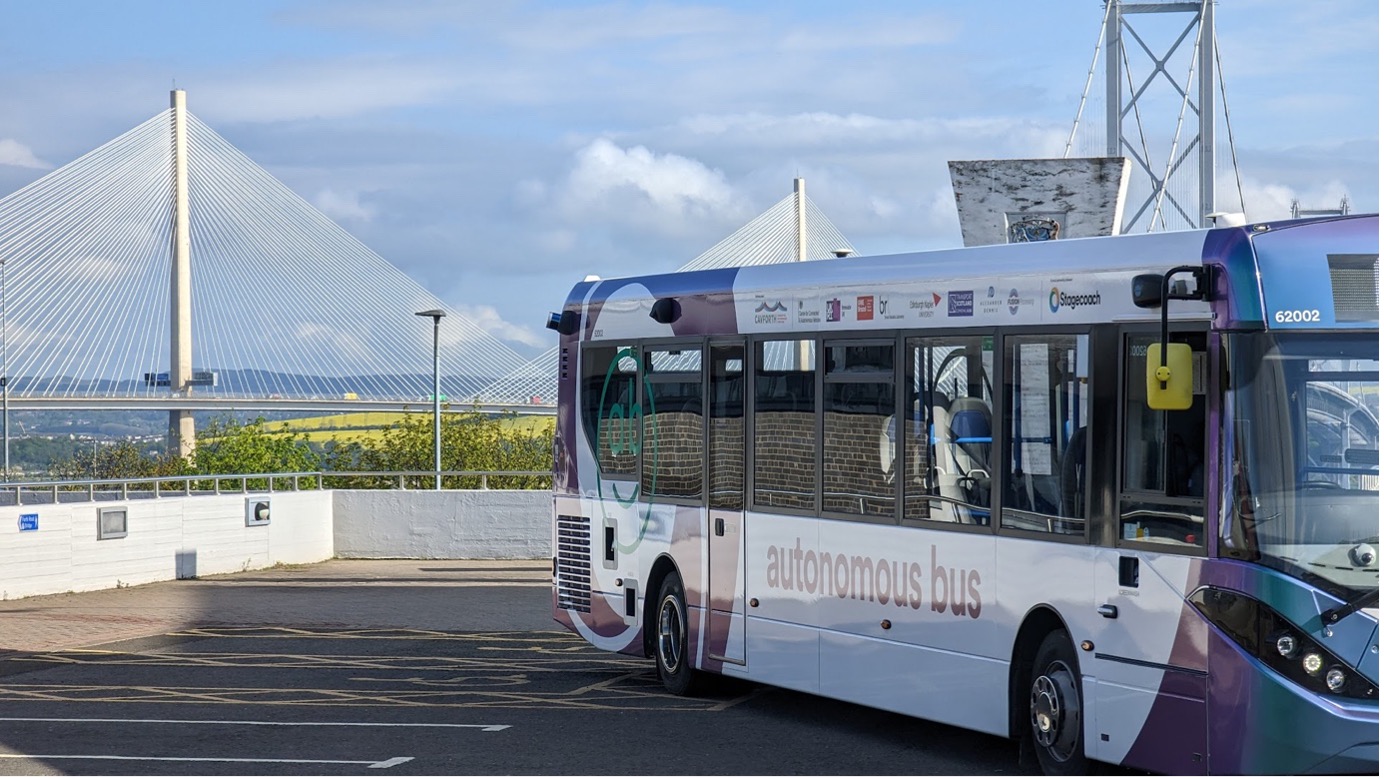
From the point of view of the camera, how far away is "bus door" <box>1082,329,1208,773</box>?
780 centimetres

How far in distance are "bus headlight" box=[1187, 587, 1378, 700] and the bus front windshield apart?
189mm

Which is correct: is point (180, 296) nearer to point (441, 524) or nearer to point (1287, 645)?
point (441, 524)

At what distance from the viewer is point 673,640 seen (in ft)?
40.5

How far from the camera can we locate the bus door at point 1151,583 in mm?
7805

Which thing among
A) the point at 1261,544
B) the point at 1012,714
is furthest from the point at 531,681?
the point at 1261,544

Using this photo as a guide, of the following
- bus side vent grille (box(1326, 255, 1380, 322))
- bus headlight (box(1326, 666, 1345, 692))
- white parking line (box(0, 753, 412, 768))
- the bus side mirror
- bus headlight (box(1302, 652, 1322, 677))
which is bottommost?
white parking line (box(0, 753, 412, 768))

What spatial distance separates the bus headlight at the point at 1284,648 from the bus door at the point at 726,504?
4.32 meters

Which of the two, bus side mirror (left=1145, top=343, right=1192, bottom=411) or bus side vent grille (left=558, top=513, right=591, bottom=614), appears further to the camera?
bus side vent grille (left=558, top=513, right=591, bottom=614)

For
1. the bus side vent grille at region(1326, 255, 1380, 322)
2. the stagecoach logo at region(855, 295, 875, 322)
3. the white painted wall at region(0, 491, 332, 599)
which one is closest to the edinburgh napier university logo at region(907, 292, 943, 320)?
the stagecoach logo at region(855, 295, 875, 322)

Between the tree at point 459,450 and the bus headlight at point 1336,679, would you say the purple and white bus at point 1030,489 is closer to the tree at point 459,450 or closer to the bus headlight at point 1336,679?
the bus headlight at point 1336,679

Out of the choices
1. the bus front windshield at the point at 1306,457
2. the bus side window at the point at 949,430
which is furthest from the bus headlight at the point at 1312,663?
the bus side window at the point at 949,430

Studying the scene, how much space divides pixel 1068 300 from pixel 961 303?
907mm

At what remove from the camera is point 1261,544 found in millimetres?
7480

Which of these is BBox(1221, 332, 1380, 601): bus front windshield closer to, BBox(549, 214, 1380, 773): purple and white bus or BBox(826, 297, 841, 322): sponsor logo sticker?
BBox(549, 214, 1380, 773): purple and white bus
